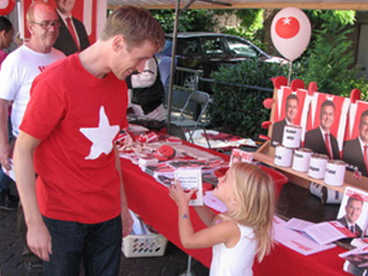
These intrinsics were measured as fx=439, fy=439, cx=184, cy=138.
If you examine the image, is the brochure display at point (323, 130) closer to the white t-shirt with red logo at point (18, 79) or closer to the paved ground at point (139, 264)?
the paved ground at point (139, 264)

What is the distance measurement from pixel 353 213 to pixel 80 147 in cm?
112

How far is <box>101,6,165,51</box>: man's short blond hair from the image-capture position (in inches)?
55.6

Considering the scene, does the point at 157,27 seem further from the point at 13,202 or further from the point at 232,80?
the point at 232,80

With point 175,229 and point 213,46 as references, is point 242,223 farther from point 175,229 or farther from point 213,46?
point 213,46

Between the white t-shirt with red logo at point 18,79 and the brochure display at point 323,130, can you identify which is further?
the white t-shirt with red logo at point 18,79

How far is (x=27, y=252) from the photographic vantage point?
2619mm

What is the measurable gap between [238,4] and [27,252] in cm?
355

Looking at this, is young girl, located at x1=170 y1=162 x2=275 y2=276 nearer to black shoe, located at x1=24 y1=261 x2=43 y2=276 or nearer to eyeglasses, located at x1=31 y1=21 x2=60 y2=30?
black shoe, located at x1=24 y1=261 x2=43 y2=276

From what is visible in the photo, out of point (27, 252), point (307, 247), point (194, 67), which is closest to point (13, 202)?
point (27, 252)

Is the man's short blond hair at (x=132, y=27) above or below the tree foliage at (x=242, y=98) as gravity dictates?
above

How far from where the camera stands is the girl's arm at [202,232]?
151 centimetres

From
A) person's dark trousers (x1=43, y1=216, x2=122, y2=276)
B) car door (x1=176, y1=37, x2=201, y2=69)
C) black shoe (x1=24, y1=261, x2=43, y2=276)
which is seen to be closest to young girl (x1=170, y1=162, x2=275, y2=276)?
person's dark trousers (x1=43, y1=216, x2=122, y2=276)

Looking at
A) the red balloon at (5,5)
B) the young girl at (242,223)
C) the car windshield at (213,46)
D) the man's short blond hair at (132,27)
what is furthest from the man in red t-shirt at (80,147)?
the car windshield at (213,46)

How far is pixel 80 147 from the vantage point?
1.53 meters
